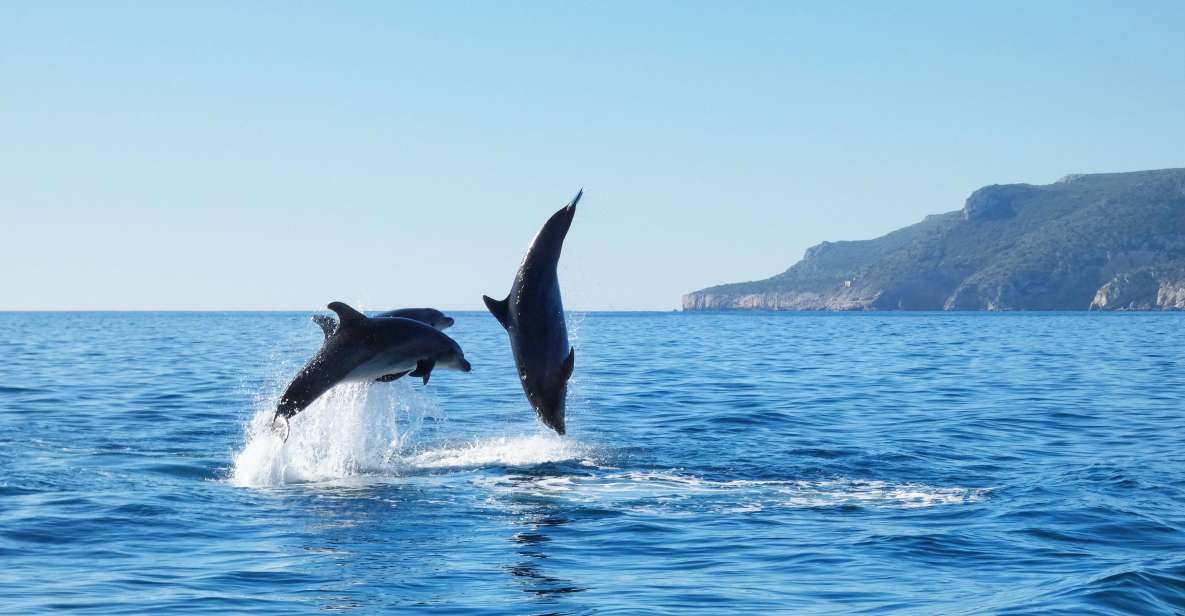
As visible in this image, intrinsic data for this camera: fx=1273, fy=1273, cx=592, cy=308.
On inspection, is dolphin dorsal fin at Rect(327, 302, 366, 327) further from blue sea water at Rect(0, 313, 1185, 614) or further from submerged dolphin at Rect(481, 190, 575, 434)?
submerged dolphin at Rect(481, 190, 575, 434)

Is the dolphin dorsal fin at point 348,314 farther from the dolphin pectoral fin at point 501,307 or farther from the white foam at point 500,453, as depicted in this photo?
the white foam at point 500,453

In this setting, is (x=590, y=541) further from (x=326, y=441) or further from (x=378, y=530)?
(x=326, y=441)

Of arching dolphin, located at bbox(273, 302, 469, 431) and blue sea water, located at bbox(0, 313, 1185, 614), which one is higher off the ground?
arching dolphin, located at bbox(273, 302, 469, 431)

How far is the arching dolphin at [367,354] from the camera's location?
15.9 m

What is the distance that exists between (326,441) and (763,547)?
29.8ft

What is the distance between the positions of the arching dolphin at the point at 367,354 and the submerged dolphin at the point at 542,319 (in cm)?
198

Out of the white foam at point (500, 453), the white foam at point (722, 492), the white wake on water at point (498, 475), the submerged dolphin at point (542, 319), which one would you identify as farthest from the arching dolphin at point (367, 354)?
the white foam at point (500, 453)

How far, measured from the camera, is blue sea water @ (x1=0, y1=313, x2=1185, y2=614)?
1134 centimetres

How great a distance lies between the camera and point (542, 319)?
45.8ft

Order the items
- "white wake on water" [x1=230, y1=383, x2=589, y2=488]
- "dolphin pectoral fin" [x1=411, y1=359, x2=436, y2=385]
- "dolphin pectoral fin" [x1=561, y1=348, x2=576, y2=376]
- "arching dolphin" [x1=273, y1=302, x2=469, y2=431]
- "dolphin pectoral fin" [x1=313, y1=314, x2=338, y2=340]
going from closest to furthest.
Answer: "dolphin pectoral fin" [x1=561, y1=348, x2=576, y2=376] → "dolphin pectoral fin" [x1=411, y1=359, x2=436, y2=385] → "arching dolphin" [x1=273, y1=302, x2=469, y2=431] → "dolphin pectoral fin" [x1=313, y1=314, x2=338, y2=340] → "white wake on water" [x1=230, y1=383, x2=589, y2=488]

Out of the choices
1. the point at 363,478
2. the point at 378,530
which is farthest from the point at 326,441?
the point at 378,530

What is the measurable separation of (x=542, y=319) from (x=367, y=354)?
3080 millimetres

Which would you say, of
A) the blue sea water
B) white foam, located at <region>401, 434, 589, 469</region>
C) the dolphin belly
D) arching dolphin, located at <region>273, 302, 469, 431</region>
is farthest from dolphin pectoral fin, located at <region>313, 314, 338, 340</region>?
white foam, located at <region>401, 434, 589, 469</region>

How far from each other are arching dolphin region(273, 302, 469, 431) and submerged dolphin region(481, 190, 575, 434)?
77.9 inches
